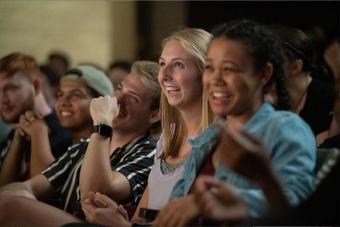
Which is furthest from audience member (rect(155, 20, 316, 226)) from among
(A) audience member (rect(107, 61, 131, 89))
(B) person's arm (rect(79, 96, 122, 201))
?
(A) audience member (rect(107, 61, 131, 89))

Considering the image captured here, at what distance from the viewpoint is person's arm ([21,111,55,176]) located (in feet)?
13.3

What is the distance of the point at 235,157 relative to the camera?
2.05 m

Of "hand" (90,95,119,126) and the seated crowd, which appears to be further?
"hand" (90,95,119,126)

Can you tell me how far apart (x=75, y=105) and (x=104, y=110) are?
2.76ft

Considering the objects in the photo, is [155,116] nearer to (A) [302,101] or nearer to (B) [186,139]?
(B) [186,139]

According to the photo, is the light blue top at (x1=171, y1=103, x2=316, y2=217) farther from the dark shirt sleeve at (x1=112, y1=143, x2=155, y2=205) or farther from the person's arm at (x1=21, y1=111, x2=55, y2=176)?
the person's arm at (x1=21, y1=111, x2=55, y2=176)

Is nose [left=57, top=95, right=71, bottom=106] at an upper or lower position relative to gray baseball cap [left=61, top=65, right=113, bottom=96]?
lower

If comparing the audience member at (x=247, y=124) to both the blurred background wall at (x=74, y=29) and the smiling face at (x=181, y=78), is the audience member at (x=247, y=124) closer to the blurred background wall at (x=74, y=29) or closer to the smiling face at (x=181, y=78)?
the smiling face at (x=181, y=78)

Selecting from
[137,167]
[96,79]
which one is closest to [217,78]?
[137,167]

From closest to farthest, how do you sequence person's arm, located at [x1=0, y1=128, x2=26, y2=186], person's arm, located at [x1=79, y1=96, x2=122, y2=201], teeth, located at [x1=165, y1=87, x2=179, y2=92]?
teeth, located at [x1=165, y1=87, x2=179, y2=92] → person's arm, located at [x1=79, y1=96, x2=122, y2=201] → person's arm, located at [x1=0, y1=128, x2=26, y2=186]

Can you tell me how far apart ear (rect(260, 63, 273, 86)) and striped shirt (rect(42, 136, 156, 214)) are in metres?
1.03

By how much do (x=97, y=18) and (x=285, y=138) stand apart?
23.4 feet

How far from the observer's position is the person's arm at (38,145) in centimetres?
405

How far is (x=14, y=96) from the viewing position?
170 inches
